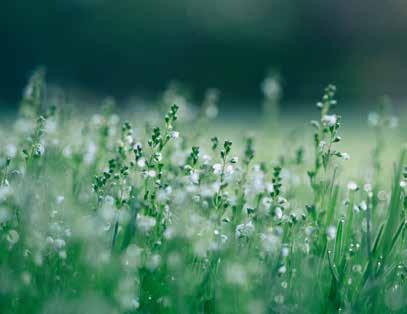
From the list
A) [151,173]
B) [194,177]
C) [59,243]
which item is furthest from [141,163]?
[59,243]

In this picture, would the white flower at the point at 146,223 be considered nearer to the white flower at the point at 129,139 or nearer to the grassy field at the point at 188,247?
the grassy field at the point at 188,247

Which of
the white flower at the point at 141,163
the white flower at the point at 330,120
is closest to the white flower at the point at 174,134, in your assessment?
the white flower at the point at 141,163

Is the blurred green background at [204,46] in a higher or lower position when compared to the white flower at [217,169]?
higher

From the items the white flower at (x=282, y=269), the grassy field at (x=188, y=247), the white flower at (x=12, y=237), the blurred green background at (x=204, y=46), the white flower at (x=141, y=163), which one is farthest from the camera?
the blurred green background at (x=204, y=46)

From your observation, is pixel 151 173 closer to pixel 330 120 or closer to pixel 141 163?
pixel 141 163

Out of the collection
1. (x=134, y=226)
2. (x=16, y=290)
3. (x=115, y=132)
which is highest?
(x=115, y=132)

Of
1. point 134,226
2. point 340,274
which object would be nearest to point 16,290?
point 134,226

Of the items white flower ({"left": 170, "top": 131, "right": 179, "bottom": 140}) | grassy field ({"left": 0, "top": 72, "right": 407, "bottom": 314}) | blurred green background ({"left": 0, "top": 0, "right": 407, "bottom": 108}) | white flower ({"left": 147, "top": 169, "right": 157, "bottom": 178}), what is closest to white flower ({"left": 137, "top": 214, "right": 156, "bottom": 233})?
grassy field ({"left": 0, "top": 72, "right": 407, "bottom": 314})

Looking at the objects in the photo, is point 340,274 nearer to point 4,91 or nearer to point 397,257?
point 397,257

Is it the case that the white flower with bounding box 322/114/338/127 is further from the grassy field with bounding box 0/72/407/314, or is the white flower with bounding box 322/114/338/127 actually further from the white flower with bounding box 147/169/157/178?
the white flower with bounding box 147/169/157/178
